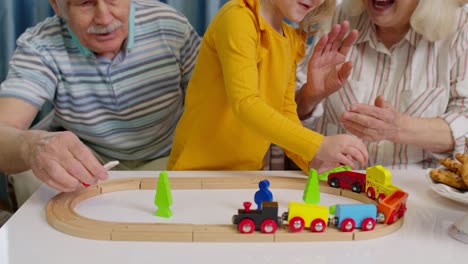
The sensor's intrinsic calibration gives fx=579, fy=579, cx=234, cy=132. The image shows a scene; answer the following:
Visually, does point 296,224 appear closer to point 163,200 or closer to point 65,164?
point 163,200

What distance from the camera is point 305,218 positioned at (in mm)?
940

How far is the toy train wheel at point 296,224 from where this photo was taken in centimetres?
93

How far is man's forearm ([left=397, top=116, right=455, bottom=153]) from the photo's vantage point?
1506mm

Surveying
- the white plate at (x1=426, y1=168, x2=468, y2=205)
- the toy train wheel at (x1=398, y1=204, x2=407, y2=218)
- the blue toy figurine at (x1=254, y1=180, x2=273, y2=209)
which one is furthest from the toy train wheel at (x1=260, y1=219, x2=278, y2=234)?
the white plate at (x1=426, y1=168, x2=468, y2=205)

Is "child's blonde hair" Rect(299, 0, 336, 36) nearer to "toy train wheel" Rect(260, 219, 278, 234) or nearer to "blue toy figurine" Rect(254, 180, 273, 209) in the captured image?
"blue toy figurine" Rect(254, 180, 273, 209)

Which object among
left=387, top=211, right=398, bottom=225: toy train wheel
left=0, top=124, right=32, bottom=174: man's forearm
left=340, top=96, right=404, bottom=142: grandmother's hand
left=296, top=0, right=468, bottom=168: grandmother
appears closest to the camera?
left=387, top=211, right=398, bottom=225: toy train wheel

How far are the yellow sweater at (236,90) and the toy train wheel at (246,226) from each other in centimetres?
31

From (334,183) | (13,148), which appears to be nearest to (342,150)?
(334,183)

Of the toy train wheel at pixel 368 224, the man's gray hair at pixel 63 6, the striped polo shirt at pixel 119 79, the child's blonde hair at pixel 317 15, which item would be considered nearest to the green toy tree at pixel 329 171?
the toy train wheel at pixel 368 224

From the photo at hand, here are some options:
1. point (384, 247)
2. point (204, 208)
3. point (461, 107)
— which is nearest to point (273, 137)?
point (204, 208)

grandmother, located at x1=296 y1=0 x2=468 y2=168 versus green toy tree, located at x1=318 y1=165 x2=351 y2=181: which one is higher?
grandmother, located at x1=296 y1=0 x2=468 y2=168

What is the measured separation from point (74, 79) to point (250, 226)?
847mm

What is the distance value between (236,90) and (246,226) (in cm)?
39

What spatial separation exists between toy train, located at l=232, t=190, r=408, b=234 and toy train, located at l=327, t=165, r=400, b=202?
13 centimetres
